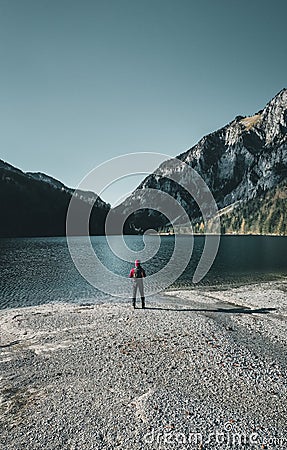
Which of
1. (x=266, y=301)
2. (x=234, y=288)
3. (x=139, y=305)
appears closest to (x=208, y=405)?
(x=139, y=305)

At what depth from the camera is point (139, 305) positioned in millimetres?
33156

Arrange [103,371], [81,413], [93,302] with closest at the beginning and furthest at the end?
[81,413] < [103,371] < [93,302]

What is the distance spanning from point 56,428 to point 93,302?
981 inches

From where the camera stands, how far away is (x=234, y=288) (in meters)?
44.2

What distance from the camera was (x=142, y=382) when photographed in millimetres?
14969

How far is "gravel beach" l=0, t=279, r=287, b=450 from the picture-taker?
11.1 m

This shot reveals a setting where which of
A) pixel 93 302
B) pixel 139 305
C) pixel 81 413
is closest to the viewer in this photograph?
pixel 81 413

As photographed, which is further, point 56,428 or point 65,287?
point 65,287

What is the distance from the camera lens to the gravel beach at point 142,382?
11.1 meters

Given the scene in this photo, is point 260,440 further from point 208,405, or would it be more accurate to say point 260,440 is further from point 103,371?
point 103,371

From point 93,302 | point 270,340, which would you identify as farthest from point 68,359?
point 93,302

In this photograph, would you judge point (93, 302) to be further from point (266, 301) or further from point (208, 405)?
point (208, 405)

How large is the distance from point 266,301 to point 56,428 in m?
29.5

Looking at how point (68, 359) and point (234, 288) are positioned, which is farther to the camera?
point (234, 288)
